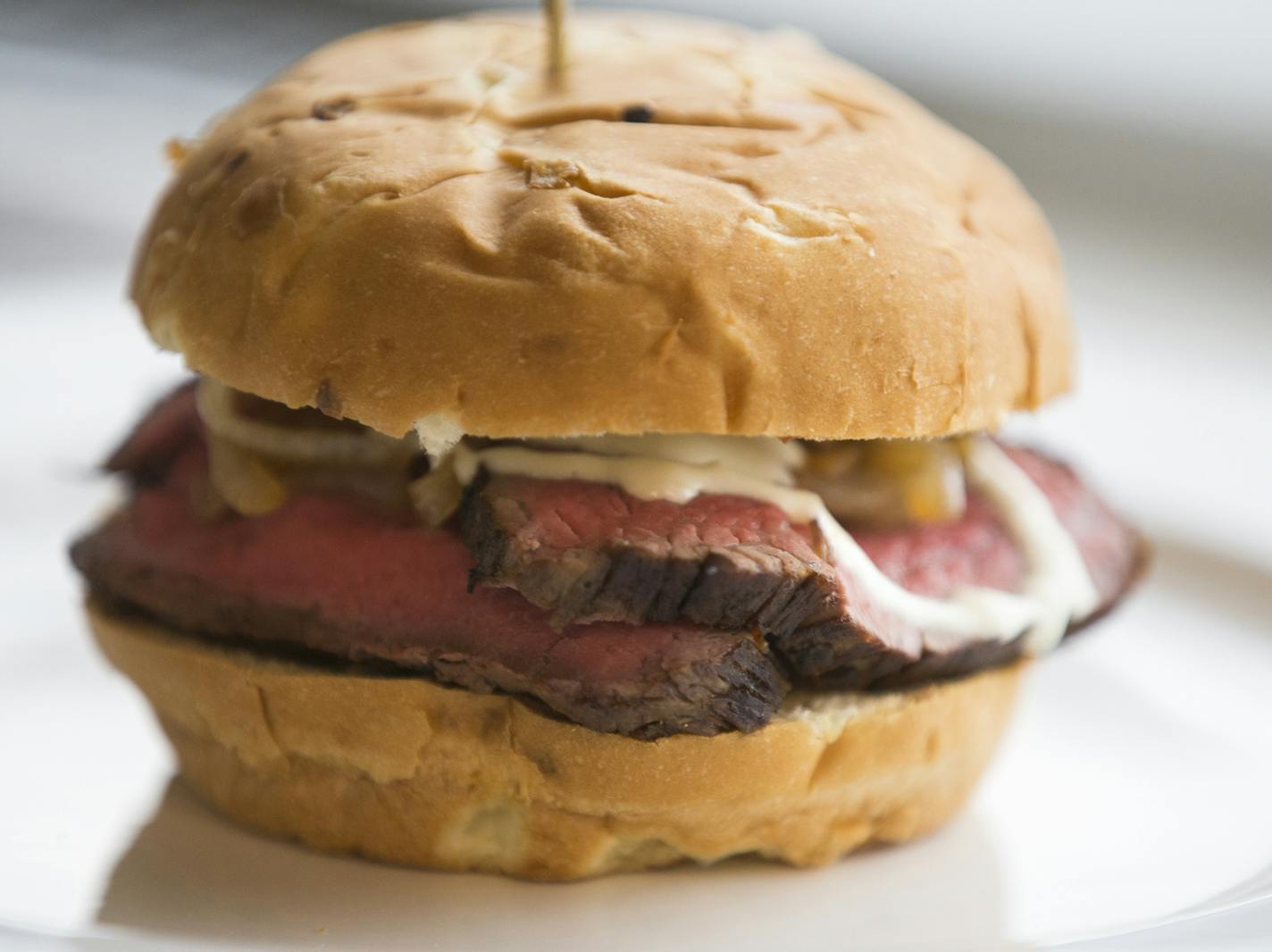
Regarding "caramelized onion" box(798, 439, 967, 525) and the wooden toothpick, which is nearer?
"caramelized onion" box(798, 439, 967, 525)

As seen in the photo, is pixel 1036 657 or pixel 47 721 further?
pixel 47 721

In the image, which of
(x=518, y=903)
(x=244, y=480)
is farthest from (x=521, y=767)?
(x=244, y=480)

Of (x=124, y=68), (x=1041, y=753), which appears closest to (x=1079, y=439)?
(x=1041, y=753)

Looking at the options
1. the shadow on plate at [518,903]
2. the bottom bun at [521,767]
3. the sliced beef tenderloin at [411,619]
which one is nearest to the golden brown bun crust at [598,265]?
the sliced beef tenderloin at [411,619]

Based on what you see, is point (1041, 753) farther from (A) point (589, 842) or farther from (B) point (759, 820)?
(A) point (589, 842)

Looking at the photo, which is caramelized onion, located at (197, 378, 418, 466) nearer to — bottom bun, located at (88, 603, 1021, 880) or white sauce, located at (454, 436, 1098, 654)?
white sauce, located at (454, 436, 1098, 654)

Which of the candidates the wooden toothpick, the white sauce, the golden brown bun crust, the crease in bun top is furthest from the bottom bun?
the wooden toothpick
